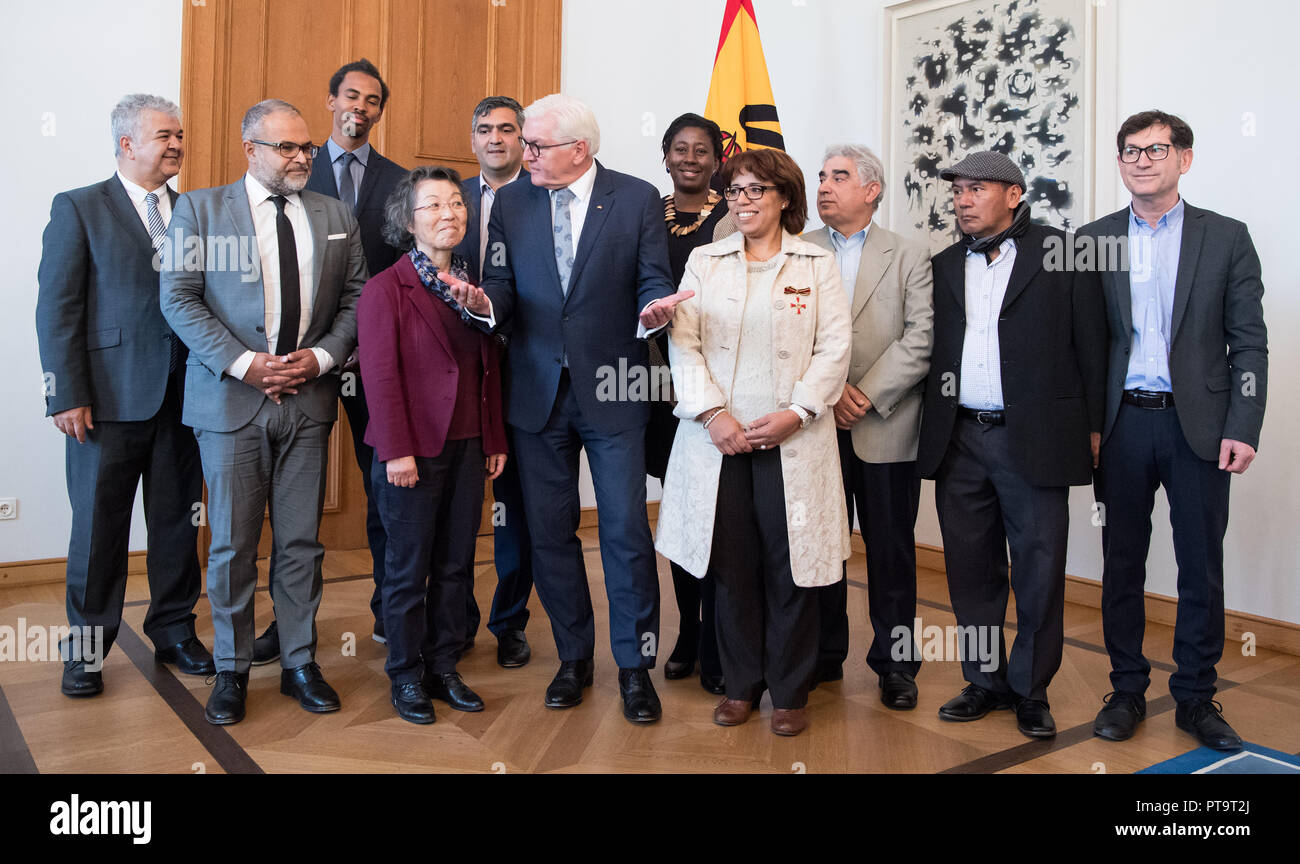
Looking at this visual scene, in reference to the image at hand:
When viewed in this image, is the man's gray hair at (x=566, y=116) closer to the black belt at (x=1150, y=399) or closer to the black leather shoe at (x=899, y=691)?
the black belt at (x=1150, y=399)

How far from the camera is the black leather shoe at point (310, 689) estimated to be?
10.2 ft

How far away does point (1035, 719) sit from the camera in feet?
9.94

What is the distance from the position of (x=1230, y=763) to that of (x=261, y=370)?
2.97m

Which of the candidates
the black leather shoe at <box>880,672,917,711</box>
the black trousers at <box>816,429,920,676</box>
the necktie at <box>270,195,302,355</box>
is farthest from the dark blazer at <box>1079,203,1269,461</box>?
the necktie at <box>270,195,302,355</box>

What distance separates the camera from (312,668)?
3.19m

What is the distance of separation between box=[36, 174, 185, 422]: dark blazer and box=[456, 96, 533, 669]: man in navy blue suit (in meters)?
1.09

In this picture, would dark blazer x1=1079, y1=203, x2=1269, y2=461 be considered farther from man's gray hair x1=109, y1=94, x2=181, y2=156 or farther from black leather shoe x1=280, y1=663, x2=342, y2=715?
man's gray hair x1=109, y1=94, x2=181, y2=156

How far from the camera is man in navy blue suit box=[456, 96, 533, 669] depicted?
12.0 feet

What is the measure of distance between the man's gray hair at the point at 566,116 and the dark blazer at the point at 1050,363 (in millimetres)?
1349

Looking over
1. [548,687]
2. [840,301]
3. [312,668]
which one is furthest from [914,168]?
[312,668]

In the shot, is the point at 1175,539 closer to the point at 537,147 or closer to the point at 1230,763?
the point at 1230,763

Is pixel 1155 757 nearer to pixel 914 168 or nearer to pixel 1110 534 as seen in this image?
pixel 1110 534

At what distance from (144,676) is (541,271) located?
1.92 meters
